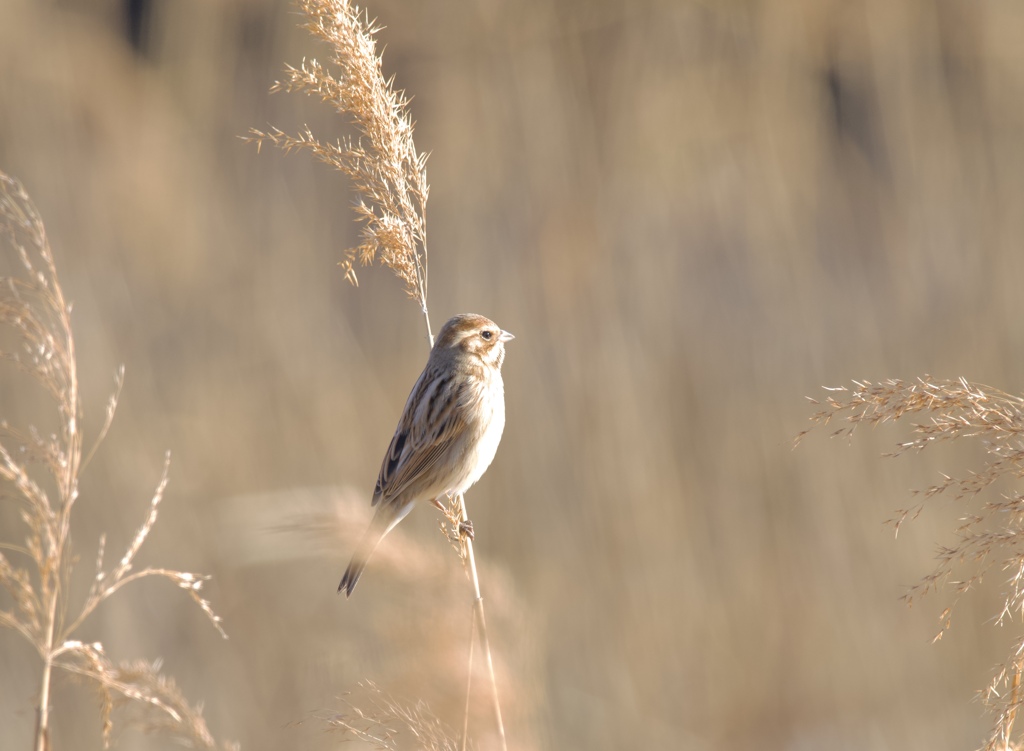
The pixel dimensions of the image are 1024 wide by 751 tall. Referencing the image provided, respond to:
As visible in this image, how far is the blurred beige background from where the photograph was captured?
4.30 metres

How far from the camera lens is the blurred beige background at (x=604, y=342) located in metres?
4.30

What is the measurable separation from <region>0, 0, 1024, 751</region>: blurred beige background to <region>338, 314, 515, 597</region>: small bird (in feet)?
3.62

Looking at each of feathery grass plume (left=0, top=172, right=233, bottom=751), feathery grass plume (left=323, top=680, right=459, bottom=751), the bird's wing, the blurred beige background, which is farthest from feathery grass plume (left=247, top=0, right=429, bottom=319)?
the blurred beige background

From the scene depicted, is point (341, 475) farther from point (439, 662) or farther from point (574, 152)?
point (439, 662)

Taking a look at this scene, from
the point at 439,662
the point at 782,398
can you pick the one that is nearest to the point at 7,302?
the point at 439,662

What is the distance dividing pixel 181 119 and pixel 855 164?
3183 mm

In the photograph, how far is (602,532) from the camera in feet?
14.4

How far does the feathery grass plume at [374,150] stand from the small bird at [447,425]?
2.83 ft

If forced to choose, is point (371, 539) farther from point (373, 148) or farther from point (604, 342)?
point (604, 342)

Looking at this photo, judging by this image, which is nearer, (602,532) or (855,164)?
(602,532)

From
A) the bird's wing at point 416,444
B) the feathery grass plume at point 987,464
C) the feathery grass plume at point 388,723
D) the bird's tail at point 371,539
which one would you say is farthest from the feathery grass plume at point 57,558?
the bird's wing at point 416,444

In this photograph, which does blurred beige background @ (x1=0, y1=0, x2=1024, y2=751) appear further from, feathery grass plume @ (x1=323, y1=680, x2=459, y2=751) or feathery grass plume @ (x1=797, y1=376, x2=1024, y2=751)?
feathery grass plume @ (x1=797, y1=376, x2=1024, y2=751)

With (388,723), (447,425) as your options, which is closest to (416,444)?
(447,425)

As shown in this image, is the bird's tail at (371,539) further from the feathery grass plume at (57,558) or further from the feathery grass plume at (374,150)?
the feathery grass plume at (57,558)
